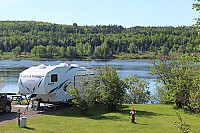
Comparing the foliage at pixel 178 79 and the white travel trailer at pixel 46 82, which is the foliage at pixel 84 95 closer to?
the white travel trailer at pixel 46 82

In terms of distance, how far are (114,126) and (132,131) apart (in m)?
1.25

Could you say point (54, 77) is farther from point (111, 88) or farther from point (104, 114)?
point (104, 114)

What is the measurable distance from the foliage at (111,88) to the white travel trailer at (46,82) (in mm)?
2292

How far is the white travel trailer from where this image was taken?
17484 mm

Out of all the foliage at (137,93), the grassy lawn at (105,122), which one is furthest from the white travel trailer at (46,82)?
the foliage at (137,93)

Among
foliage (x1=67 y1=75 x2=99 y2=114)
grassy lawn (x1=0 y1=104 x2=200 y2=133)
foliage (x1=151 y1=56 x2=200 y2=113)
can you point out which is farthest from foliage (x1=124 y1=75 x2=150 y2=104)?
foliage (x1=67 y1=75 x2=99 y2=114)

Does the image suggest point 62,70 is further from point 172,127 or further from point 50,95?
point 172,127

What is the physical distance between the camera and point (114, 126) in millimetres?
13000

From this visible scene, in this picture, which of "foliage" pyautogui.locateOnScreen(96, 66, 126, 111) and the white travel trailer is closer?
"foliage" pyautogui.locateOnScreen(96, 66, 126, 111)

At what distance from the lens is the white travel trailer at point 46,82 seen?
17.5 meters

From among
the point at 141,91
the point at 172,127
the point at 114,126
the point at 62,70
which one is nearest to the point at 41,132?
the point at 114,126

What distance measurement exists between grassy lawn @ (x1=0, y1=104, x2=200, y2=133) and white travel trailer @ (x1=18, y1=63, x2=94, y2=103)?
4.74 feet

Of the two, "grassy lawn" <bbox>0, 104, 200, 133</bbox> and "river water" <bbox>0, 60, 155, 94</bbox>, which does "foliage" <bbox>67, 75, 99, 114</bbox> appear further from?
"river water" <bbox>0, 60, 155, 94</bbox>

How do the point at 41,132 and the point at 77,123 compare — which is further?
the point at 77,123
